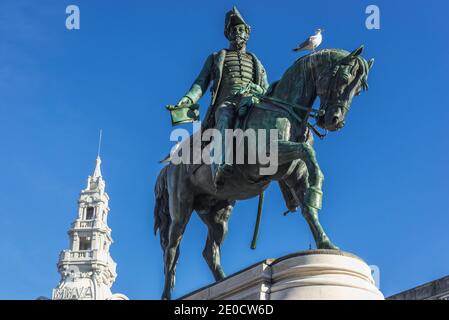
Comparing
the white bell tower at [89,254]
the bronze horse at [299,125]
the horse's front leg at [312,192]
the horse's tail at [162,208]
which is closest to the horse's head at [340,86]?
the bronze horse at [299,125]

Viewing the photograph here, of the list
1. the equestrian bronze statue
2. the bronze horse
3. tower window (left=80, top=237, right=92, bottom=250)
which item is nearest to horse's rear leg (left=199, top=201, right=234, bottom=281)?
the equestrian bronze statue

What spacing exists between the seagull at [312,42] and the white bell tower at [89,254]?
74.5 m

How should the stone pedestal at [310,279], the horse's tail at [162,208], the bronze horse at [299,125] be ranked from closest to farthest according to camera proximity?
the stone pedestal at [310,279] → the bronze horse at [299,125] → the horse's tail at [162,208]

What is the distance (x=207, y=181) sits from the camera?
60.6 feet

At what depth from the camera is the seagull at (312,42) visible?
18.3m

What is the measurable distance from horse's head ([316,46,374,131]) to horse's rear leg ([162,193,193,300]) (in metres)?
4.40

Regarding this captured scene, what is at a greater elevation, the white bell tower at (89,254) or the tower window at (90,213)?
the tower window at (90,213)

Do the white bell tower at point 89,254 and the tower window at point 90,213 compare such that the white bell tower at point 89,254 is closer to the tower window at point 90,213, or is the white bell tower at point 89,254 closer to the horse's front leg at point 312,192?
the tower window at point 90,213

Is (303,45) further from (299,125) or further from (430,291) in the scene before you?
A: (430,291)

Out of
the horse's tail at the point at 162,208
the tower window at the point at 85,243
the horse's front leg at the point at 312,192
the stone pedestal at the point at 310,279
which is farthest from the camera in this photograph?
the tower window at the point at 85,243

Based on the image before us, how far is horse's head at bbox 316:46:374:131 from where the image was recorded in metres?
16.2

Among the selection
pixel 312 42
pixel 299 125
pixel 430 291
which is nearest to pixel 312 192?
pixel 299 125
